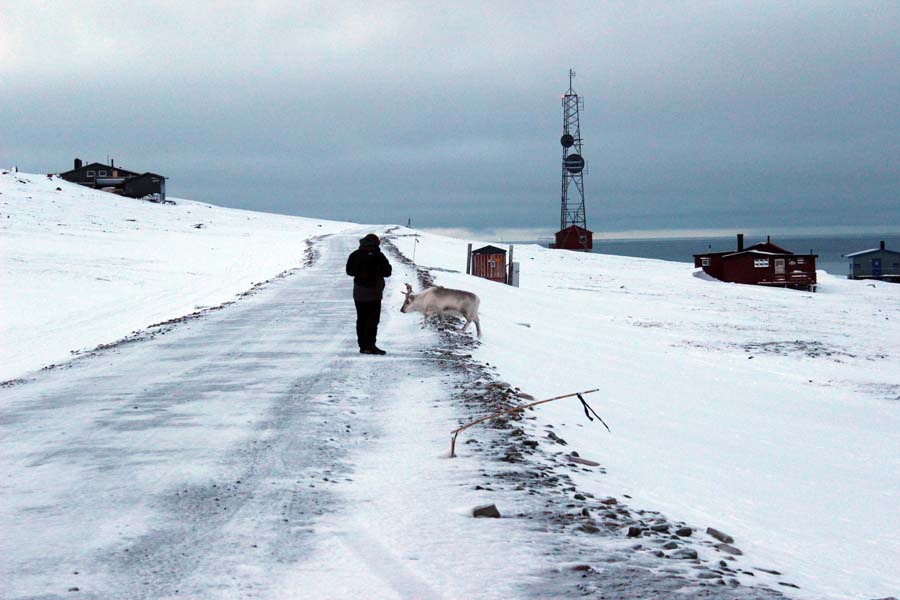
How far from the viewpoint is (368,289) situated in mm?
13781

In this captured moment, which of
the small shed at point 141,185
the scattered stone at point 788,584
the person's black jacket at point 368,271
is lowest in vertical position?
the scattered stone at point 788,584

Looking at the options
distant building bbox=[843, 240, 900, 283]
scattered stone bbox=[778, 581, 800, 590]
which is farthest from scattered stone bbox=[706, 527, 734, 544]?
distant building bbox=[843, 240, 900, 283]

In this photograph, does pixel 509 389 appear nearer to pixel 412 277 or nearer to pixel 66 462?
A: pixel 66 462

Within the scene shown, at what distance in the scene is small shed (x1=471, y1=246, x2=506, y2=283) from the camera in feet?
142

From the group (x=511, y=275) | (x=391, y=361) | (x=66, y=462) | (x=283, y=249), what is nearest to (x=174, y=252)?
(x=283, y=249)

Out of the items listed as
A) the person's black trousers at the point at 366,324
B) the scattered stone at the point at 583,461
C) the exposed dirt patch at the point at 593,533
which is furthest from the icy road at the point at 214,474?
the scattered stone at the point at 583,461

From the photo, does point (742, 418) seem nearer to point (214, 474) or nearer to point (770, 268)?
point (214, 474)

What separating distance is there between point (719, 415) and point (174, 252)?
45544 mm

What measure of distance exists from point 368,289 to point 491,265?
29.8 meters

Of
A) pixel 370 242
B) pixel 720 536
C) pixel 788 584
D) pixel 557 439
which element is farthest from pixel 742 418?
pixel 788 584

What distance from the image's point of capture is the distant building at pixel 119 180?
11956 centimetres

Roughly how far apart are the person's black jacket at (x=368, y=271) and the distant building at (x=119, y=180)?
11476 cm

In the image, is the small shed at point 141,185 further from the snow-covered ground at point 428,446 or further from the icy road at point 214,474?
the icy road at point 214,474

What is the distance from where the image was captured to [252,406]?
948 cm
